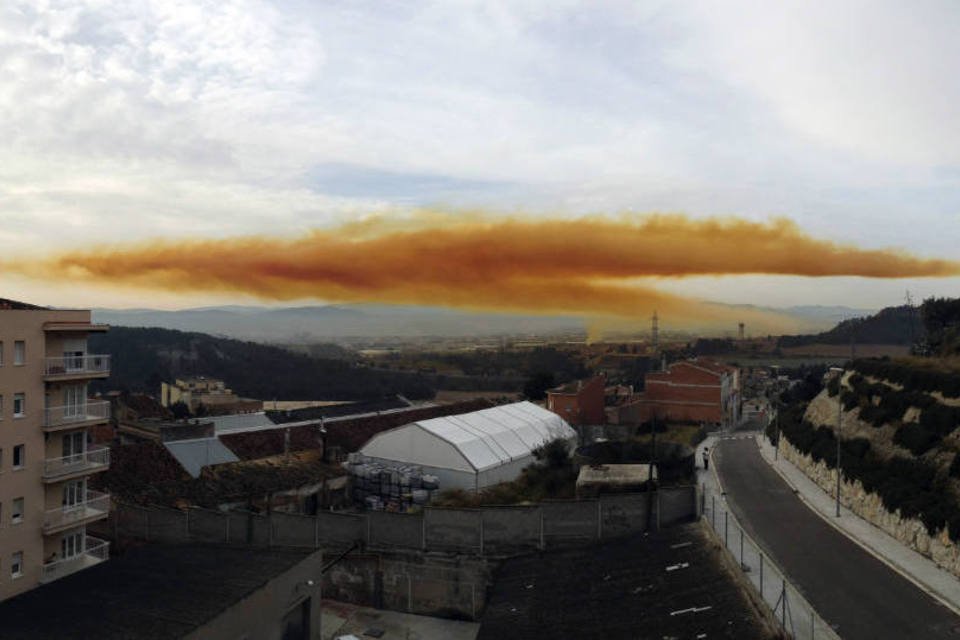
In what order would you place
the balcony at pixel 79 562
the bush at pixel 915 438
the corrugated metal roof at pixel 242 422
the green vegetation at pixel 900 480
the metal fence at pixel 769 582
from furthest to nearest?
the corrugated metal roof at pixel 242 422
the bush at pixel 915 438
the balcony at pixel 79 562
the green vegetation at pixel 900 480
the metal fence at pixel 769 582

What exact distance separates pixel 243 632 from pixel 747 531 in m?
16.6

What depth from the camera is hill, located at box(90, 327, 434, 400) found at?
381ft

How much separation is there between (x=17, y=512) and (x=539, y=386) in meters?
51.7

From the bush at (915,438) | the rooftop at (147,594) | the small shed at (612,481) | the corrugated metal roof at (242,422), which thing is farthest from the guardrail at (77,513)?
the bush at (915,438)

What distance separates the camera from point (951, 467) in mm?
23266

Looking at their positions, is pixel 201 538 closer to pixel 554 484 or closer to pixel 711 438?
pixel 554 484

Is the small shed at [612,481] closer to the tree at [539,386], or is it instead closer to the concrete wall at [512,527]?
the concrete wall at [512,527]

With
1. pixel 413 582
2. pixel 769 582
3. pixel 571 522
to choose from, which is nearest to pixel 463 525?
pixel 413 582

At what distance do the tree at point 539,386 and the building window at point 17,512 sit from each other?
50.7 meters

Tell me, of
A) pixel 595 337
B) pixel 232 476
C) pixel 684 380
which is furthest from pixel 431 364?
pixel 232 476

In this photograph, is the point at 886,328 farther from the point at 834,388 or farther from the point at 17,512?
the point at 17,512

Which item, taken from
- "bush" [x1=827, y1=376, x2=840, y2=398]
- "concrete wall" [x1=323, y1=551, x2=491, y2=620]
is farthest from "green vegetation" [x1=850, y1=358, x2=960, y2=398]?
"concrete wall" [x1=323, y1=551, x2=491, y2=620]

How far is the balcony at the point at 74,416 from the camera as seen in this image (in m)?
24.9

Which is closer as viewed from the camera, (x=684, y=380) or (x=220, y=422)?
(x=220, y=422)
